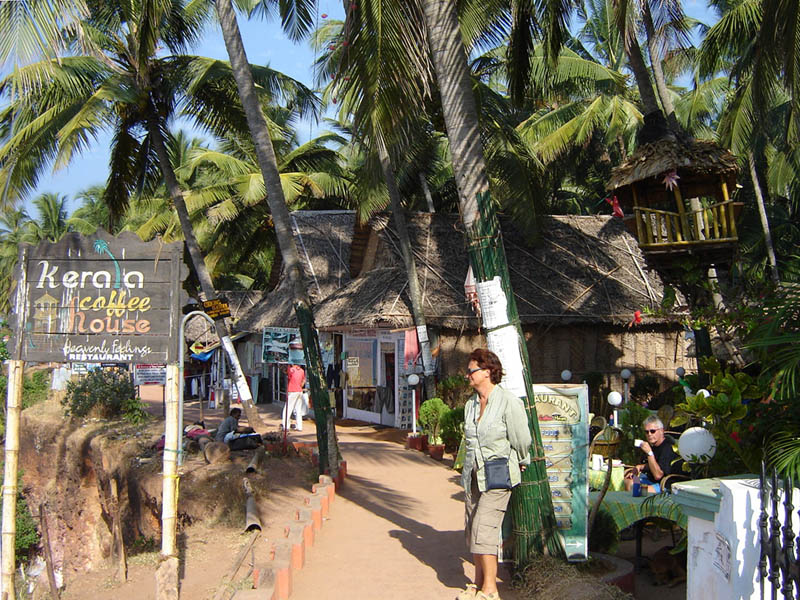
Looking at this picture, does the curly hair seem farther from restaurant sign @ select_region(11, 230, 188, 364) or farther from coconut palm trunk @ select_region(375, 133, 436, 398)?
coconut palm trunk @ select_region(375, 133, 436, 398)

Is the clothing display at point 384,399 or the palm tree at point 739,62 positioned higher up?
the palm tree at point 739,62

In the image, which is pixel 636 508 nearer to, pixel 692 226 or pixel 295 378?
pixel 692 226

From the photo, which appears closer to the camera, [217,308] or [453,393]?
[217,308]

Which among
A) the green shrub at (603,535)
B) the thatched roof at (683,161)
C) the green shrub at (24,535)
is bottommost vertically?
the green shrub at (24,535)

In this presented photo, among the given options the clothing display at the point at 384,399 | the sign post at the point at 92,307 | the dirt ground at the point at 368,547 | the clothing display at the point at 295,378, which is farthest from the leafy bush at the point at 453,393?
the sign post at the point at 92,307

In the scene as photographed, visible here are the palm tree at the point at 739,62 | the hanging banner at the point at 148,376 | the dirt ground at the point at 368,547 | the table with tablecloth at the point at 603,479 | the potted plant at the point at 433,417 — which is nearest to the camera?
the dirt ground at the point at 368,547

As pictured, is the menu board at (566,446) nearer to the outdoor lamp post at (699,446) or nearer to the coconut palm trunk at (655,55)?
the outdoor lamp post at (699,446)

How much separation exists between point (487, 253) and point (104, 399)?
13318 mm

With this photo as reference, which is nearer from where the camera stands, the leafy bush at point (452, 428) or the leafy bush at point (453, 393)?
the leafy bush at point (452, 428)

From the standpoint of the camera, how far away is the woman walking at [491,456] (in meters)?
5.14

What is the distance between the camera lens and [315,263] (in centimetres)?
2144

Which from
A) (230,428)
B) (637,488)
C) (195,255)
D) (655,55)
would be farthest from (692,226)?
(195,255)

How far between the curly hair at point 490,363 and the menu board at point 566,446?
93cm

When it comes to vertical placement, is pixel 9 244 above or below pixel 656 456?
above
